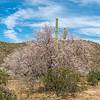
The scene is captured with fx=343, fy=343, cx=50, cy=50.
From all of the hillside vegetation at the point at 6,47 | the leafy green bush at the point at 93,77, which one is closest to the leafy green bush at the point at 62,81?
the leafy green bush at the point at 93,77

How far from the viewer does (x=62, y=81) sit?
19922 millimetres

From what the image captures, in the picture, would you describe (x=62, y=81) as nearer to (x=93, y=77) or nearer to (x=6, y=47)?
(x=93, y=77)

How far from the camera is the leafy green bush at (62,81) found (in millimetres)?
19969

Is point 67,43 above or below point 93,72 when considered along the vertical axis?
above

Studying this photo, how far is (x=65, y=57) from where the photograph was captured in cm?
2459

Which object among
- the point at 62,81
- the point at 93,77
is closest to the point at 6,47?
the point at 93,77

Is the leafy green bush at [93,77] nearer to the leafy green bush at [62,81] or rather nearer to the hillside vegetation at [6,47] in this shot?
the leafy green bush at [62,81]

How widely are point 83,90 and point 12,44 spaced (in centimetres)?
5610

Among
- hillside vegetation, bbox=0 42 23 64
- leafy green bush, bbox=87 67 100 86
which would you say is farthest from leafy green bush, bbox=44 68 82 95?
hillside vegetation, bbox=0 42 23 64

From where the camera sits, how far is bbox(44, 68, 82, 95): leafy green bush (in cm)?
1997

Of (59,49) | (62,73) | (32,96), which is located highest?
(59,49)

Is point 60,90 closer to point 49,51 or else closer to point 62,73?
point 62,73

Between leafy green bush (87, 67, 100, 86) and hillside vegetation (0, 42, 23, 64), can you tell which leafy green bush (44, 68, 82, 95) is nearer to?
leafy green bush (87, 67, 100, 86)

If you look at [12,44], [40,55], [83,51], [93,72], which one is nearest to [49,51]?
[40,55]
